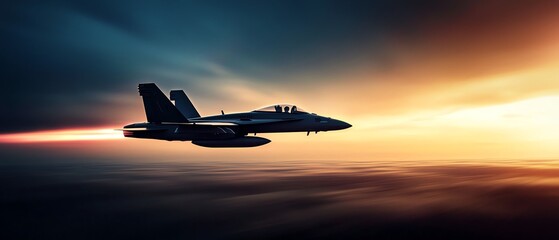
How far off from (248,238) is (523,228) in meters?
15.2

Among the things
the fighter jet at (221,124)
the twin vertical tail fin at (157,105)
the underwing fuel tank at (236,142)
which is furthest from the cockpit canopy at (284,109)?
the twin vertical tail fin at (157,105)

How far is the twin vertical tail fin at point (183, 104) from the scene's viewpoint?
4559 cm

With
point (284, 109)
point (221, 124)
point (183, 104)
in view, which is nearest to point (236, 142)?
point (221, 124)

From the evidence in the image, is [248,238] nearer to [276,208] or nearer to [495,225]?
[276,208]

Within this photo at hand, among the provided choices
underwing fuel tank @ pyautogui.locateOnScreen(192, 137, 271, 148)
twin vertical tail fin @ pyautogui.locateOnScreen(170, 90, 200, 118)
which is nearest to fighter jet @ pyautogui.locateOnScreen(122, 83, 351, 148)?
underwing fuel tank @ pyautogui.locateOnScreen(192, 137, 271, 148)

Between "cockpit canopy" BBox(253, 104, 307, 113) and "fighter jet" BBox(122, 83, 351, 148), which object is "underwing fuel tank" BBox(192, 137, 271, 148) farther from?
"cockpit canopy" BBox(253, 104, 307, 113)

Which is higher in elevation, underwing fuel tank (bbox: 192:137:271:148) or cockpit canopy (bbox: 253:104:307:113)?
cockpit canopy (bbox: 253:104:307:113)

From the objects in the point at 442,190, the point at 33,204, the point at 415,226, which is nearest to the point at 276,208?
the point at 415,226

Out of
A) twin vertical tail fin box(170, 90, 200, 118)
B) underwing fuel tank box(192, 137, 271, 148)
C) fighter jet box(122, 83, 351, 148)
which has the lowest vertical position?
underwing fuel tank box(192, 137, 271, 148)

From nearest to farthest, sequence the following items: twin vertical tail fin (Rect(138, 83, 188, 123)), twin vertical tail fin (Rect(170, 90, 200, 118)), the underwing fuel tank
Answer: twin vertical tail fin (Rect(138, 83, 188, 123)) < the underwing fuel tank < twin vertical tail fin (Rect(170, 90, 200, 118))

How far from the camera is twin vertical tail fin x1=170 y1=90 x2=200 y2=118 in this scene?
45594 millimetres

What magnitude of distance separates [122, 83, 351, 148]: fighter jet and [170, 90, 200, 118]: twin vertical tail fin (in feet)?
20.0

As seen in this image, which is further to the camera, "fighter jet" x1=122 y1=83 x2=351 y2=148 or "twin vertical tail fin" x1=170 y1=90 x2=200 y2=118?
"twin vertical tail fin" x1=170 y1=90 x2=200 y2=118

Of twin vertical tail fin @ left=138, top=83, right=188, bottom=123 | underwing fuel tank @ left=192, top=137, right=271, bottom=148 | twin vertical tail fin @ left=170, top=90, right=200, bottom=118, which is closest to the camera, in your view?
twin vertical tail fin @ left=138, top=83, right=188, bottom=123
